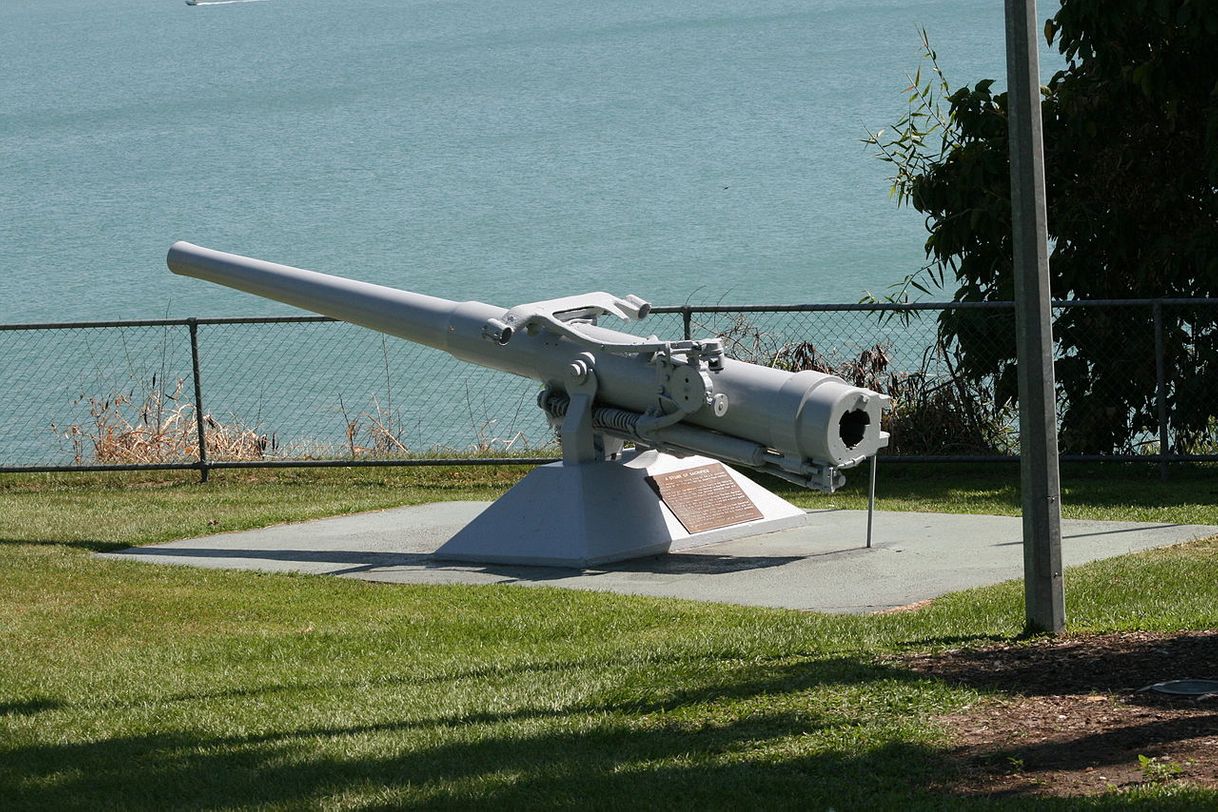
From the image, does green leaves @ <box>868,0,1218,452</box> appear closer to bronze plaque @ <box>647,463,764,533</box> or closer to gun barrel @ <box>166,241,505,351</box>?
bronze plaque @ <box>647,463,764,533</box>

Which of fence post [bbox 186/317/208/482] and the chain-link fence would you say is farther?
fence post [bbox 186/317/208/482]

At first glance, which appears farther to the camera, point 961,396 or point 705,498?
point 961,396

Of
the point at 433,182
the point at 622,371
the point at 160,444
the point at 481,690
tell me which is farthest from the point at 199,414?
the point at 433,182

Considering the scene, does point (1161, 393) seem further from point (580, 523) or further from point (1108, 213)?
point (580, 523)

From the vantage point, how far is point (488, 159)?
205 feet

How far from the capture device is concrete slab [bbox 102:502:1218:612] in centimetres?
951

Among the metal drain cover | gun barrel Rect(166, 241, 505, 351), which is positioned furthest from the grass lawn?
gun barrel Rect(166, 241, 505, 351)

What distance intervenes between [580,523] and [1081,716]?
4.74 metres

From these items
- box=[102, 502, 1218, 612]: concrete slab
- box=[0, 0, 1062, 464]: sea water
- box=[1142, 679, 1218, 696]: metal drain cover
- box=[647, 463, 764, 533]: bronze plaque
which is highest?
box=[0, 0, 1062, 464]: sea water

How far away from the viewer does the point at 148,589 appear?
10133 mm

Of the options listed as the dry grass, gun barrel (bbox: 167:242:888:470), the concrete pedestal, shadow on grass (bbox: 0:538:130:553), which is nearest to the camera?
gun barrel (bbox: 167:242:888:470)

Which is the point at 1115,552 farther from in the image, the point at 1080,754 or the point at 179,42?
the point at 179,42

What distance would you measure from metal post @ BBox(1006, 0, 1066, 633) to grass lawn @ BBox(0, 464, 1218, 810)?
0.51 meters

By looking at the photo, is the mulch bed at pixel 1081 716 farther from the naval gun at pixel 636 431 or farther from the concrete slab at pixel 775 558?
the naval gun at pixel 636 431
